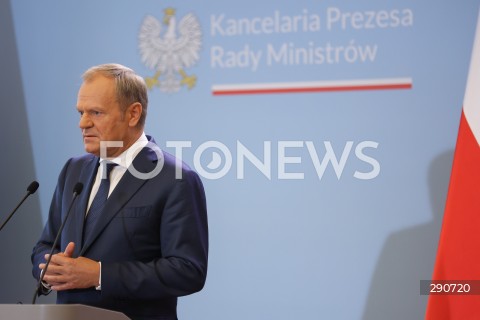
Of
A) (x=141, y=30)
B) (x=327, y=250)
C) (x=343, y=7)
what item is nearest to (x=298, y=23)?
(x=343, y=7)

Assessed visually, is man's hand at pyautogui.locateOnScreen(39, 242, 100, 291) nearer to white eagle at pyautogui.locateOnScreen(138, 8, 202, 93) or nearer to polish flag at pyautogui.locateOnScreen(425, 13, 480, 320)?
polish flag at pyautogui.locateOnScreen(425, 13, 480, 320)

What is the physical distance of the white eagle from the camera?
14.5ft

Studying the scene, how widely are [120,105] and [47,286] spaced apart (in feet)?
2.37

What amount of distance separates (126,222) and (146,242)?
0.34 ft

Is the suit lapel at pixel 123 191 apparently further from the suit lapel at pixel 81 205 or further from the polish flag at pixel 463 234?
the polish flag at pixel 463 234

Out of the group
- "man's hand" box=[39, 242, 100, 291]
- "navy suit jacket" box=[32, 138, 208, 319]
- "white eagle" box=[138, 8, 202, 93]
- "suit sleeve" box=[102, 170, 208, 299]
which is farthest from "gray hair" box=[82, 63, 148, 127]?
"white eagle" box=[138, 8, 202, 93]

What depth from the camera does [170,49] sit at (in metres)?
4.46

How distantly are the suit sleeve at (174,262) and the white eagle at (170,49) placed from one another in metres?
1.63

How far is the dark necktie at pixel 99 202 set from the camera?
288 centimetres

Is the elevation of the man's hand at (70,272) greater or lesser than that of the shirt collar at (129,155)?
lesser

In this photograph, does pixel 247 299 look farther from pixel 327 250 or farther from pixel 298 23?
pixel 298 23
